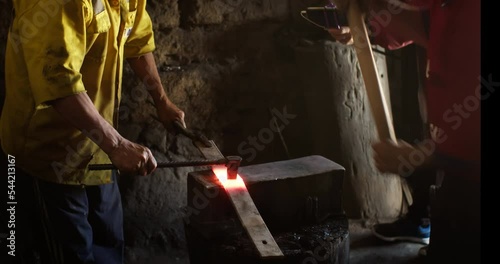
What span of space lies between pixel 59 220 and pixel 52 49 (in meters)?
0.80

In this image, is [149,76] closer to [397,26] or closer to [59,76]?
[59,76]

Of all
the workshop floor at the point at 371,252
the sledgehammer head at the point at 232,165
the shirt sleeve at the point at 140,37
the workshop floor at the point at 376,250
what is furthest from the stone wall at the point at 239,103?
the sledgehammer head at the point at 232,165

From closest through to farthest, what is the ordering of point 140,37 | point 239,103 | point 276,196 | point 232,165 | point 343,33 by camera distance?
point 232,165 → point 276,196 → point 140,37 → point 343,33 → point 239,103

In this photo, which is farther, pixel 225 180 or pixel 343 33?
pixel 343 33

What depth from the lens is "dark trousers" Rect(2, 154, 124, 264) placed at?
2766mm

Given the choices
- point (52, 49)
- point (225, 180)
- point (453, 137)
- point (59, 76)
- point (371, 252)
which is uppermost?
point (52, 49)

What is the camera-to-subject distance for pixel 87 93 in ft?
9.06

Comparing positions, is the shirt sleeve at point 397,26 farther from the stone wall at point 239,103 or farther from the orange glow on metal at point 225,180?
the orange glow on metal at point 225,180

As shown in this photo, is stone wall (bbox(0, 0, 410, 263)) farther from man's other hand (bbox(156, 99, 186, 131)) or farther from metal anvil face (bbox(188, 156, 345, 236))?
metal anvil face (bbox(188, 156, 345, 236))

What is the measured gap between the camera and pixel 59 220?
2760mm

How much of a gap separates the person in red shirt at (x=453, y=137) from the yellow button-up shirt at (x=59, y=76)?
1307mm

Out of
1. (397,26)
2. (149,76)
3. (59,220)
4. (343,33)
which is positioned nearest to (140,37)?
(149,76)

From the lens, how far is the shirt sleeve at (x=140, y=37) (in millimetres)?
3146

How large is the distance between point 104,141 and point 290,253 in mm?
954
